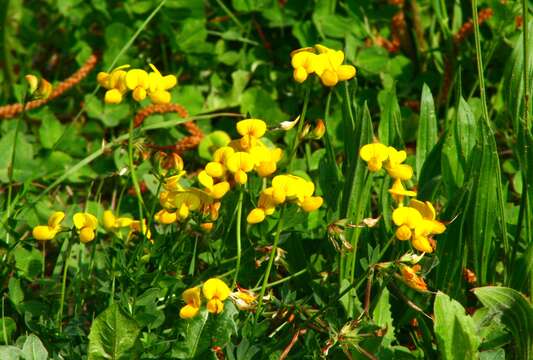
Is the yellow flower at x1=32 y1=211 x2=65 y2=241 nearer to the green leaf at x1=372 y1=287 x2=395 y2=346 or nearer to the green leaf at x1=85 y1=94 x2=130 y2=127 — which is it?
the green leaf at x1=372 y1=287 x2=395 y2=346

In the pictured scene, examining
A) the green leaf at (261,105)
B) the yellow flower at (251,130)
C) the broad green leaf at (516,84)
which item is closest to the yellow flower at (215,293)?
the yellow flower at (251,130)

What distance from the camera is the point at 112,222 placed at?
2.01 metres

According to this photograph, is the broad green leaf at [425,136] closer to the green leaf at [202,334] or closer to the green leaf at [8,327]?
the green leaf at [202,334]

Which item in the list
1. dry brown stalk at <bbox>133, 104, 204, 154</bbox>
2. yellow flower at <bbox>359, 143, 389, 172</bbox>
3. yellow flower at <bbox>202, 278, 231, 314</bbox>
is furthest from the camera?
dry brown stalk at <bbox>133, 104, 204, 154</bbox>

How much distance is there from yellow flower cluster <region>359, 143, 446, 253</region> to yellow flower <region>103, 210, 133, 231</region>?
0.58 meters

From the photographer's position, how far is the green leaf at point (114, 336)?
174 cm

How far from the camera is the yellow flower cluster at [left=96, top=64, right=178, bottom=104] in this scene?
176 centimetres

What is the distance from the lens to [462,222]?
2.05 meters

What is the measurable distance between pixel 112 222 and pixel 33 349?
36 centimetres

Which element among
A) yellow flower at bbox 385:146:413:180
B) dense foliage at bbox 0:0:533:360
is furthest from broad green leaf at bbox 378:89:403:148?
yellow flower at bbox 385:146:413:180

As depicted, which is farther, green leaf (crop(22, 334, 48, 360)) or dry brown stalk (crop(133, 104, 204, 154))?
dry brown stalk (crop(133, 104, 204, 154))

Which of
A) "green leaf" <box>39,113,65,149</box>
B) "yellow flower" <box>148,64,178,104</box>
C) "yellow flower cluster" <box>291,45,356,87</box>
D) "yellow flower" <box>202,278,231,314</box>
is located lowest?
"green leaf" <box>39,113,65,149</box>

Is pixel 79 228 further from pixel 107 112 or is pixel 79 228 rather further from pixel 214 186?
pixel 107 112

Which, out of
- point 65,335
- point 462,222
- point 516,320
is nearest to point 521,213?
point 462,222
